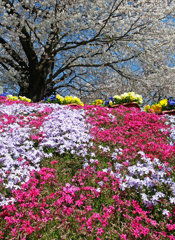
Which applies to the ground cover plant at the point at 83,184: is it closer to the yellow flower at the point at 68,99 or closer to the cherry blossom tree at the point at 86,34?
the yellow flower at the point at 68,99

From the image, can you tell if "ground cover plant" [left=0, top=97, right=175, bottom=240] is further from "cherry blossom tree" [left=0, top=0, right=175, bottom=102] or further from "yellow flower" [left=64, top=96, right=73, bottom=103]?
"cherry blossom tree" [left=0, top=0, right=175, bottom=102]

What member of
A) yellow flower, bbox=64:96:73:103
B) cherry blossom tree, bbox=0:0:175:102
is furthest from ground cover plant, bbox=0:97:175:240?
cherry blossom tree, bbox=0:0:175:102

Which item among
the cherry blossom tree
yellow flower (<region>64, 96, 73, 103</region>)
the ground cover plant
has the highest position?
the cherry blossom tree

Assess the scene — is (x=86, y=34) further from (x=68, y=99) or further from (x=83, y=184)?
(x=83, y=184)

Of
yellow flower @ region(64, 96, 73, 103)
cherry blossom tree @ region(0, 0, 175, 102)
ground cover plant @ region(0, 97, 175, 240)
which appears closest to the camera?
ground cover plant @ region(0, 97, 175, 240)

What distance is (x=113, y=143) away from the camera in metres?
4.30

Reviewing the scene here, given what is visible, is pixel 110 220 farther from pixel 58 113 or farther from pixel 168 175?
pixel 58 113

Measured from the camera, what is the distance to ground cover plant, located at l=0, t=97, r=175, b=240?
2.38 metres

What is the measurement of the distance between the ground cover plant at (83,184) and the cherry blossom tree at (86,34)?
7.74 meters

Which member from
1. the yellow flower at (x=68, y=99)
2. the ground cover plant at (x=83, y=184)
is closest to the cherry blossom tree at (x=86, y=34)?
the yellow flower at (x=68, y=99)

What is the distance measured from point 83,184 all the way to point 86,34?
13395mm

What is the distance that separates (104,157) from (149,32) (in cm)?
1034

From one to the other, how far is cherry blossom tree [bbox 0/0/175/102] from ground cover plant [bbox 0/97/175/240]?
25.4 ft

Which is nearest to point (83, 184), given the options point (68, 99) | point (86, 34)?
point (68, 99)
